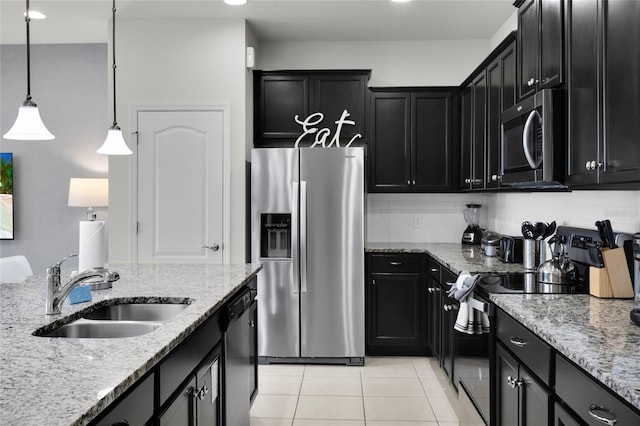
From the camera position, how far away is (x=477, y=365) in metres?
2.66

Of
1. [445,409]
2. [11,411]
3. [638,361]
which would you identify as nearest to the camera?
[11,411]

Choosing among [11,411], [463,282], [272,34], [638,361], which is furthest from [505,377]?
[272,34]

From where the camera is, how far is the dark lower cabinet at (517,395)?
1.77 m

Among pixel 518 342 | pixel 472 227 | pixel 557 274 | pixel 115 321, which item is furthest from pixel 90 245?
pixel 472 227

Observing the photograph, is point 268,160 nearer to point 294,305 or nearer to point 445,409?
point 294,305

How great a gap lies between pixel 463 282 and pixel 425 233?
7.30ft

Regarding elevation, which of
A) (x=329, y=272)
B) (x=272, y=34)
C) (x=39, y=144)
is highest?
(x=272, y=34)

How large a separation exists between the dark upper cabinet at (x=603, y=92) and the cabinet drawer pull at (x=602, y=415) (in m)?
0.76

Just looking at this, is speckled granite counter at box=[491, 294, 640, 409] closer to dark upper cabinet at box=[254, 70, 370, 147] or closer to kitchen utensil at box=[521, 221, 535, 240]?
kitchen utensil at box=[521, 221, 535, 240]

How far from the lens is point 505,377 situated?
2.19 meters

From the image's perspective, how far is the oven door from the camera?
242cm

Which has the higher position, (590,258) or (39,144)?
(39,144)

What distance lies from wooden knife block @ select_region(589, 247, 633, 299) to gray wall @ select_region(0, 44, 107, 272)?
4.25 m

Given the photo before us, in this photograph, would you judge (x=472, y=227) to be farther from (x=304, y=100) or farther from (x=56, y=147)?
(x=56, y=147)
